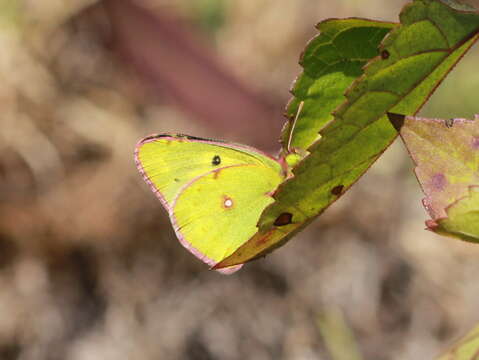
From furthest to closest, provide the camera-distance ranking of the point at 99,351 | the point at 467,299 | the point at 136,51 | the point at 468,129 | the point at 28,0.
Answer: the point at 28,0
the point at 136,51
the point at 467,299
the point at 99,351
the point at 468,129

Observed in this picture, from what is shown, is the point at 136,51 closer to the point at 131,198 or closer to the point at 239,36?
the point at 131,198

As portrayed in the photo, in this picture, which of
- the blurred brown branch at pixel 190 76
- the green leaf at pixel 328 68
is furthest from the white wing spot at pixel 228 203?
the blurred brown branch at pixel 190 76

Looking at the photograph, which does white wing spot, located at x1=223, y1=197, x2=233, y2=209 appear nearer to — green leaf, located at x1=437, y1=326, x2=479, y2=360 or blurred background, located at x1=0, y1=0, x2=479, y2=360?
green leaf, located at x1=437, y1=326, x2=479, y2=360

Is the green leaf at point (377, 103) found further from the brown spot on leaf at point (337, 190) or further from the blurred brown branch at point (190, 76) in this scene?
the blurred brown branch at point (190, 76)

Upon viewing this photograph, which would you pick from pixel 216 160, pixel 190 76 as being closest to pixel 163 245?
pixel 190 76

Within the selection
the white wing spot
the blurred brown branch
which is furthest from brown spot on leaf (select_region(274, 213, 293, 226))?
the blurred brown branch

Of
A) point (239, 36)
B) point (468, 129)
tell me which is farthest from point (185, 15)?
point (468, 129)

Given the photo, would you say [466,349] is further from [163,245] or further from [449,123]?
[163,245]

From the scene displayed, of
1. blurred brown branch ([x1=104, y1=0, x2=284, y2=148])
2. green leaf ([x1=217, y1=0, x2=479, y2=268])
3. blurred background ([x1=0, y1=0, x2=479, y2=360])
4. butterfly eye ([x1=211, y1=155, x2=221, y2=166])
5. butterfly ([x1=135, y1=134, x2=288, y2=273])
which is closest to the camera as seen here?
green leaf ([x1=217, y1=0, x2=479, y2=268])
